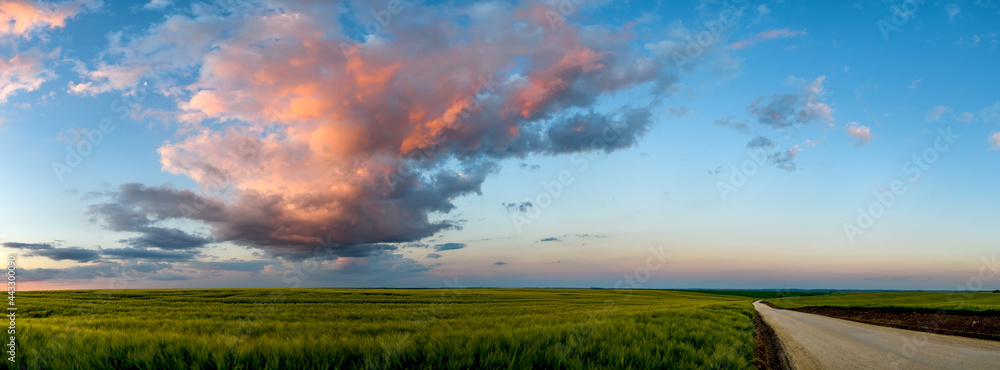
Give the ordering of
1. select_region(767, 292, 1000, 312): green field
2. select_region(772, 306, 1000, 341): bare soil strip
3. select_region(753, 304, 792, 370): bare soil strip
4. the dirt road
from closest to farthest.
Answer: the dirt road, select_region(753, 304, 792, 370): bare soil strip, select_region(772, 306, 1000, 341): bare soil strip, select_region(767, 292, 1000, 312): green field

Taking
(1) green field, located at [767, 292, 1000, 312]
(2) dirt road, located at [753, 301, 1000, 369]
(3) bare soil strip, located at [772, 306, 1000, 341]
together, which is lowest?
(1) green field, located at [767, 292, 1000, 312]

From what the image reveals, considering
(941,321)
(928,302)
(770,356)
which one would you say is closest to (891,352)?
(770,356)

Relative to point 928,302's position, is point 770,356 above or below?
above

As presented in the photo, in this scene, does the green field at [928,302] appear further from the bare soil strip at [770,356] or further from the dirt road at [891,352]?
the bare soil strip at [770,356]

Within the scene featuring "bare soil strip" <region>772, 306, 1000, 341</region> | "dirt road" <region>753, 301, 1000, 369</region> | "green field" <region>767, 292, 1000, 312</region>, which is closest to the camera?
"dirt road" <region>753, 301, 1000, 369</region>

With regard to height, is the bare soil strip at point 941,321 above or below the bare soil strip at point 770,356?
below

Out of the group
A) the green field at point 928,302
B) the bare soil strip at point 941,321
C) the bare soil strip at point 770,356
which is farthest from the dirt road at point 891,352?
the green field at point 928,302

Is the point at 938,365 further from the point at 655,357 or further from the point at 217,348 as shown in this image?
the point at 217,348

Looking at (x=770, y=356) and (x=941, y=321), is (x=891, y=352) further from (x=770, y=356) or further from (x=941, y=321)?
(x=941, y=321)

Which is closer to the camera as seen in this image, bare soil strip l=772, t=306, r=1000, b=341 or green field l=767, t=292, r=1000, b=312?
bare soil strip l=772, t=306, r=1000, b=341

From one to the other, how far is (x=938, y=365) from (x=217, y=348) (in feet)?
49.1

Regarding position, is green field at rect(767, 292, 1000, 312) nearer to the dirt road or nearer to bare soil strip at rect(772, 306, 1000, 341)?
bare soil strip at rect(772, 306, 1000, 341)

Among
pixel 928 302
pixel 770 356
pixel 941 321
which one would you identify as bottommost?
pixel 928 302

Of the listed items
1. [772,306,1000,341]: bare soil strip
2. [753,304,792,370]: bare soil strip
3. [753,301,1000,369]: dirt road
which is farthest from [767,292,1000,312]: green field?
[753,304,792,370]: bare soil strip
